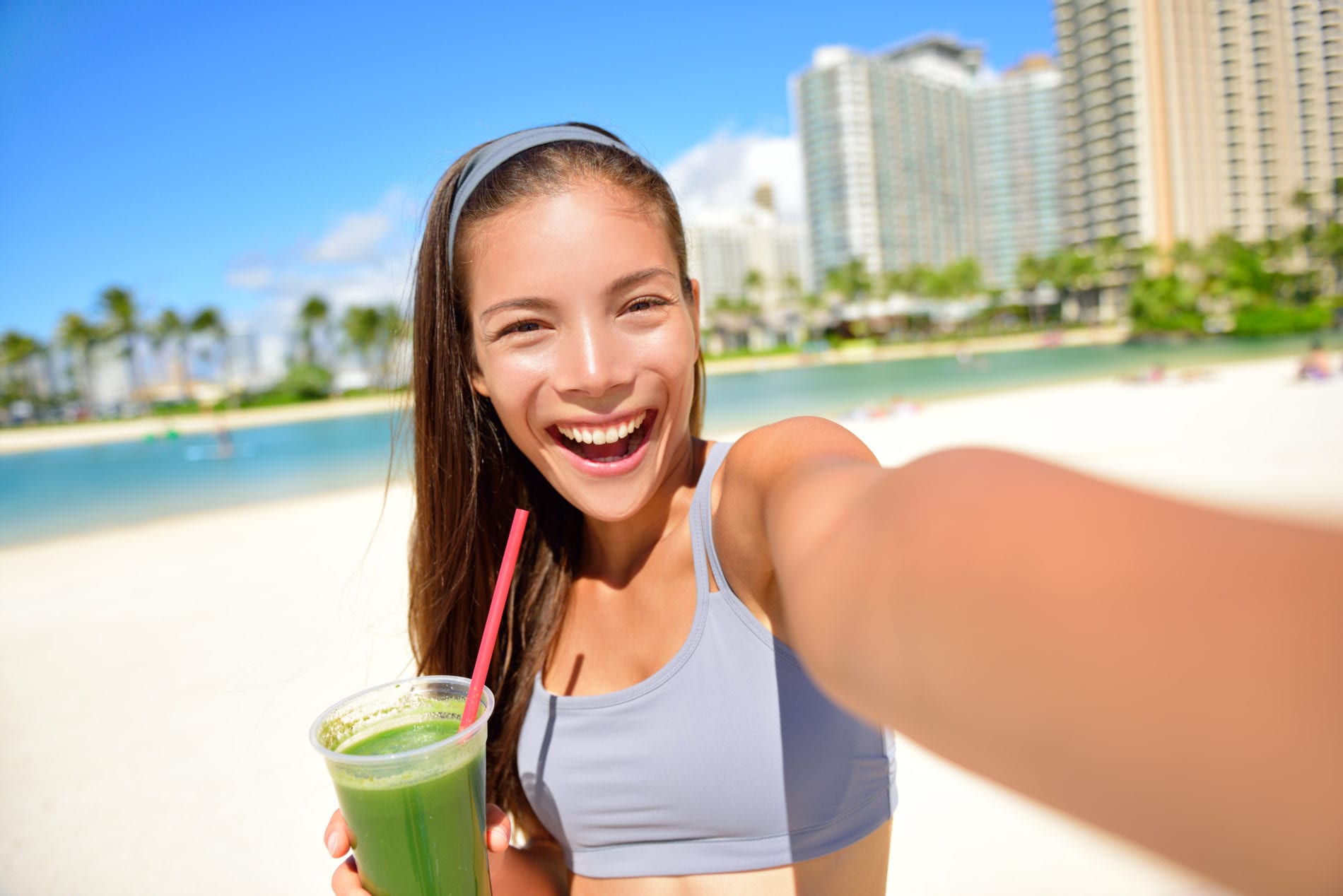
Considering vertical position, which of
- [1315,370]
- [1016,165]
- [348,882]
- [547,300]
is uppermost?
[1016,165]

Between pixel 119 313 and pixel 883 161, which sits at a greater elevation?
pixel 883 161

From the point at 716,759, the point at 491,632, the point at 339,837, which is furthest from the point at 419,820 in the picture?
the point at 716,759

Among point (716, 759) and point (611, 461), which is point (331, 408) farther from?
point (716, 759)

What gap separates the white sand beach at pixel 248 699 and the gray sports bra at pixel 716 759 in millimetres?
354

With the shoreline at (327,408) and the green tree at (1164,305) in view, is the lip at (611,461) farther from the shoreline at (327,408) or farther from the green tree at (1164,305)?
the green tree at (1164,305)

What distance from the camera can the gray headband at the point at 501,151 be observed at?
152 cm

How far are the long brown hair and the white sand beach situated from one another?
0.50 metres

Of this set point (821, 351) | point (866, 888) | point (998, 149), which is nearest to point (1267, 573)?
point (866, 888)

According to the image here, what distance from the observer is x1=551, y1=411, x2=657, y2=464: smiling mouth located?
1.43m

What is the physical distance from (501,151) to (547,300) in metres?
0.38

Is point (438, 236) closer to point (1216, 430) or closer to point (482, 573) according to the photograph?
point (482, 573)

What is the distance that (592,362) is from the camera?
4.45 feet

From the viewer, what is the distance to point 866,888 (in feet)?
5.15

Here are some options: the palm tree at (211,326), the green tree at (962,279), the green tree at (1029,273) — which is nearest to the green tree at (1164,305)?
the green tree at (1029,273)
